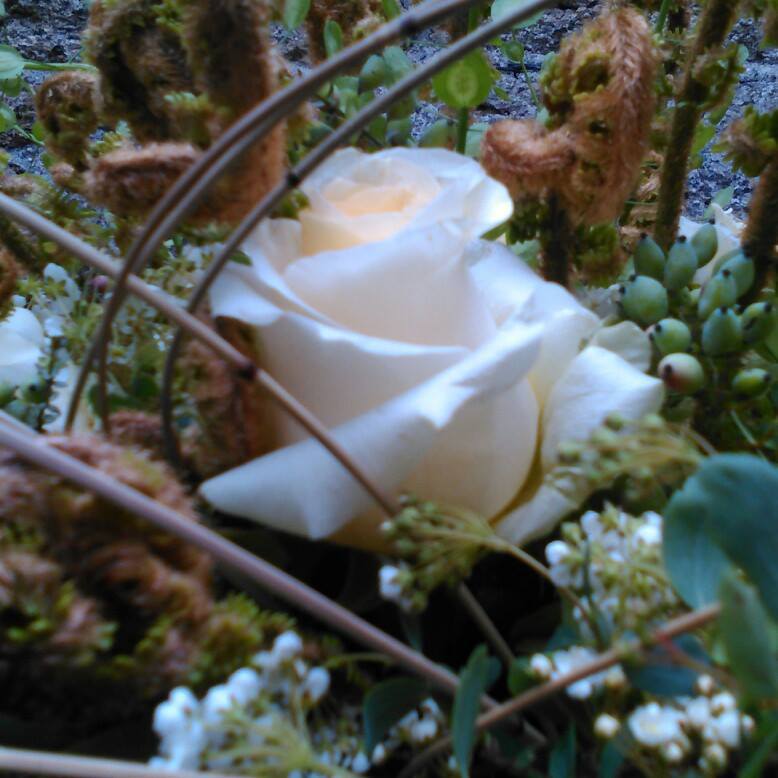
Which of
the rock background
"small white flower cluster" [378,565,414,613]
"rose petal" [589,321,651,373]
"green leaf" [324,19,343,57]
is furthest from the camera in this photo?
the rock background

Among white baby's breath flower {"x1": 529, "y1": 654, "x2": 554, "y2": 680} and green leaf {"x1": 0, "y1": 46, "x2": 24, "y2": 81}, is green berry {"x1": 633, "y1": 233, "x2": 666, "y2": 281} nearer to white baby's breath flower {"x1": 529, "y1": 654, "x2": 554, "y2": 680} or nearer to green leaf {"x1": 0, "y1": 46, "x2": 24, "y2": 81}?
white baby's breath flower {"x1": 529, "y1": 654, "x2": 554, "y2": 680}

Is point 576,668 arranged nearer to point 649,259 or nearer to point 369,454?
point 369,454

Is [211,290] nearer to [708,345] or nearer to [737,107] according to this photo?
[708,345]

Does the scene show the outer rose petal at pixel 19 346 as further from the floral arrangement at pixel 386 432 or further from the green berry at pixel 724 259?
the green berry at pixel 724 259

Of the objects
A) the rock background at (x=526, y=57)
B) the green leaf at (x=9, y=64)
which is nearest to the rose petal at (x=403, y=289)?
the green leaf at (x=9, y=64)

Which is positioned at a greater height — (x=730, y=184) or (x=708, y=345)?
(x=708, y=345)

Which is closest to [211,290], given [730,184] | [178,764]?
[178,764]

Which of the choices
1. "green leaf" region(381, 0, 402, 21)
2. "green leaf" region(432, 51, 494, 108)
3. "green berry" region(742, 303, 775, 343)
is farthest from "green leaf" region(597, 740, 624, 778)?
"green leaf" region(381, 0, 402, 21)
